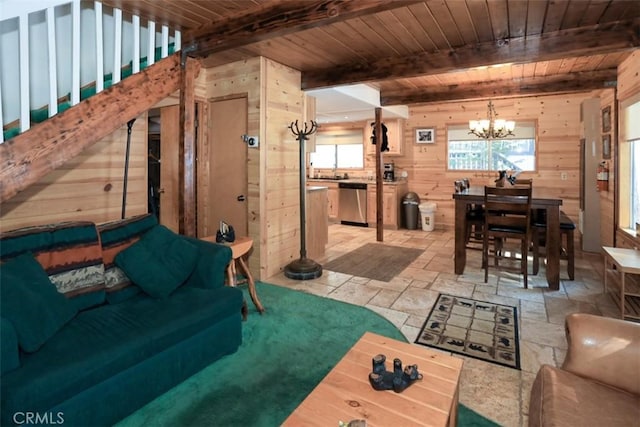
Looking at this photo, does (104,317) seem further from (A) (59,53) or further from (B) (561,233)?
(B) (561,233)

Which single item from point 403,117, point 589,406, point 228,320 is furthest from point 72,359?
point 403,117

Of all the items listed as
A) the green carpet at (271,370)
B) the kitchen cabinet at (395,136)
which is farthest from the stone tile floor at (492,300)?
the kitchen cabinet at (395,136)

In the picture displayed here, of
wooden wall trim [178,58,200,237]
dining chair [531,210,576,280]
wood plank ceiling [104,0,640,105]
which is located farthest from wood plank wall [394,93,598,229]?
wooden wall trim [178,58,200,237]

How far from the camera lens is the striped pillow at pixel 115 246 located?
2318 mm

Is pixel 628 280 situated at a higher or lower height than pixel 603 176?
lower

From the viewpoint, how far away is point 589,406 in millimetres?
1243

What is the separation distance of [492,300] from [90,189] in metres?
4.17

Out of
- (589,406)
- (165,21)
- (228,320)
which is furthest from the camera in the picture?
(165,21)

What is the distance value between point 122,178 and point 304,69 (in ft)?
8.38

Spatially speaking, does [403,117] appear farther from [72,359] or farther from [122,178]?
[72,359]

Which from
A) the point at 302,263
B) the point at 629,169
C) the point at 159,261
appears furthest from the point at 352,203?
the point at 159,261

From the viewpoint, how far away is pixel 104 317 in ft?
6.65

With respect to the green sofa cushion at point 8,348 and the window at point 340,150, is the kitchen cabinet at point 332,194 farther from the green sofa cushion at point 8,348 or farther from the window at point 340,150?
the green sofa cushion at point 8,348

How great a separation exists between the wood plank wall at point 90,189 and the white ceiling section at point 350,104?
2.40 meters
